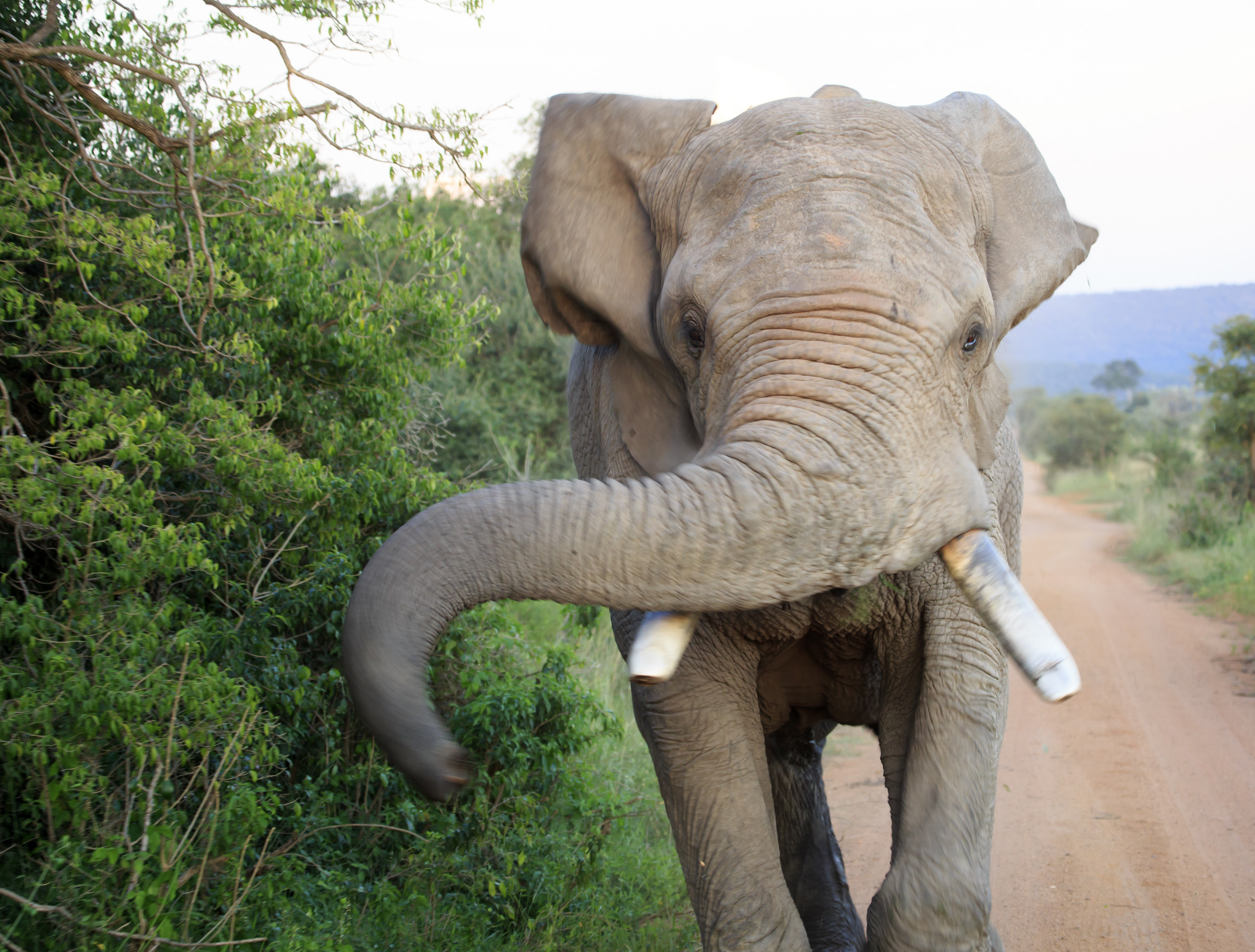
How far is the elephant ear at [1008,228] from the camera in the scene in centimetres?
293

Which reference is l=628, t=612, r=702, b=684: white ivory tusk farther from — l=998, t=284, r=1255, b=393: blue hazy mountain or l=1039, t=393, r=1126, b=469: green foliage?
l=998, t=284, r=1255, b=393: blue hazy mountain

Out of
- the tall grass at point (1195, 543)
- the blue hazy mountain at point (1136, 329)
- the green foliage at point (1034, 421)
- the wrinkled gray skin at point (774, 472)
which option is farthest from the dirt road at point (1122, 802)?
the blue hazy mountain at point (1136, 329)

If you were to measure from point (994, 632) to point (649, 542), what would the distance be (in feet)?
2.63

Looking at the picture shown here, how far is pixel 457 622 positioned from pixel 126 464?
1757 millimetres

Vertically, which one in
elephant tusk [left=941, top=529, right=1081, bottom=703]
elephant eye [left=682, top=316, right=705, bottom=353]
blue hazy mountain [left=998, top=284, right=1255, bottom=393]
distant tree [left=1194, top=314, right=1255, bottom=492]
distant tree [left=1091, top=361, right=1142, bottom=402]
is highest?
blue hazy mountain [left=998, top=284, right=1255, bottom=393]

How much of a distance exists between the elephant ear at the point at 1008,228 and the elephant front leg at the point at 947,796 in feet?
1.54

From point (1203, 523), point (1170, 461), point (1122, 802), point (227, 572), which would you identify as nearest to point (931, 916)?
point (227, 572)

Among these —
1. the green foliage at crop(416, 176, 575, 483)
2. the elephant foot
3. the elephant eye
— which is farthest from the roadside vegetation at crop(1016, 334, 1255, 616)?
the green foliage at crop(416, 176, 575, 483)

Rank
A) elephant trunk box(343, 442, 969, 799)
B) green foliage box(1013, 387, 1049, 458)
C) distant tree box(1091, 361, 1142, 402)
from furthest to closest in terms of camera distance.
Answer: distant tree box(1091, 361, 1142, 402) < green foliage box(1013, 387, 1049, 458) < elephant trunk box(343, 442, 969, 799)

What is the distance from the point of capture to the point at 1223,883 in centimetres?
480

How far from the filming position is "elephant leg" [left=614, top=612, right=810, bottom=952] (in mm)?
3074

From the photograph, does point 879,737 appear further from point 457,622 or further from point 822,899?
point 457,622

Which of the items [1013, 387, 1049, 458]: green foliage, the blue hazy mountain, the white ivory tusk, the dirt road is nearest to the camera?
the white ivory tusk

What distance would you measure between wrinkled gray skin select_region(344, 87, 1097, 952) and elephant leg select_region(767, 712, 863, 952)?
2.29 ft
